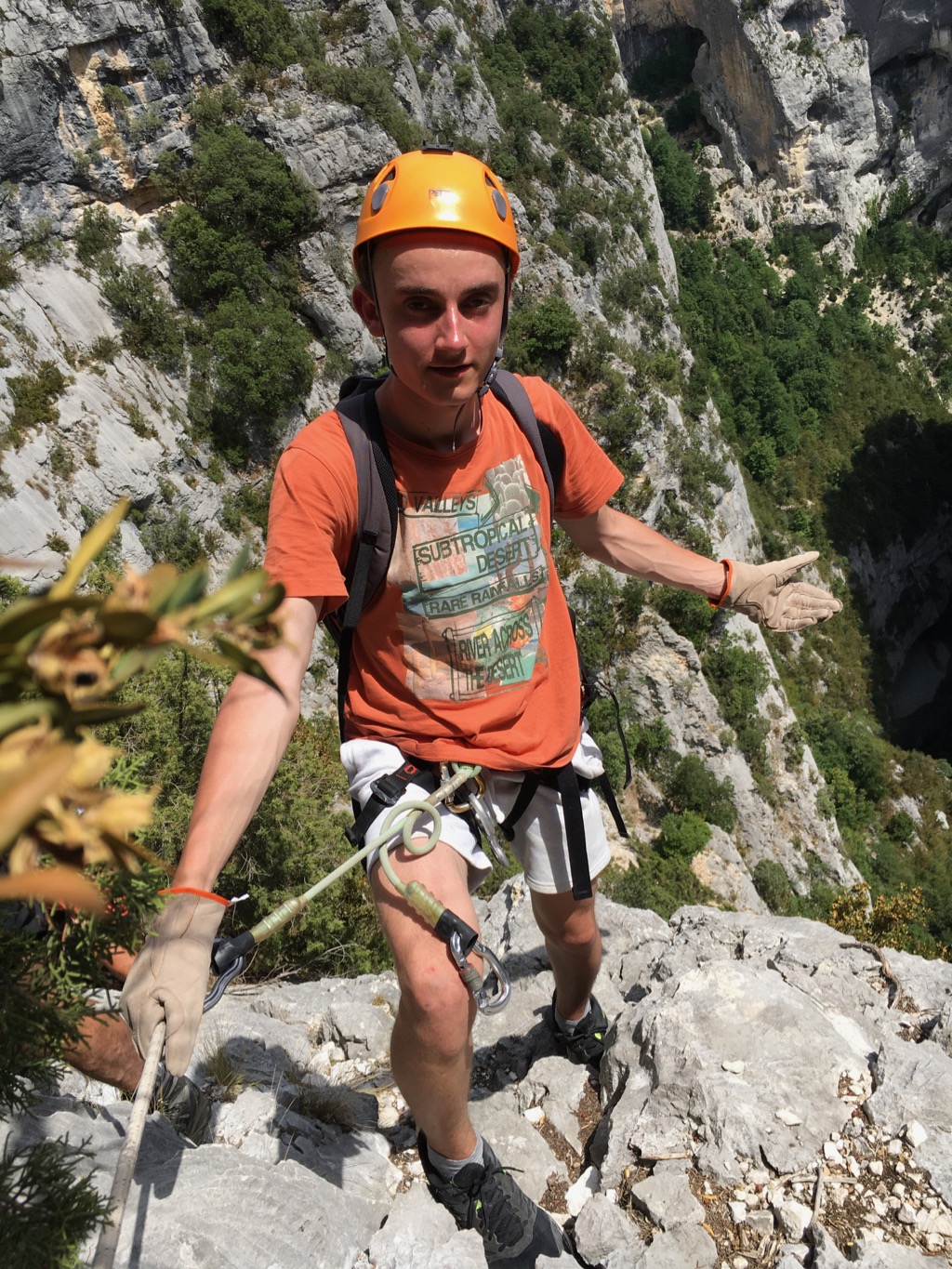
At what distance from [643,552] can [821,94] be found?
60.1m

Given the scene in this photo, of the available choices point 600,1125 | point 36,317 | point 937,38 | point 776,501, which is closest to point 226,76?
point 36,317

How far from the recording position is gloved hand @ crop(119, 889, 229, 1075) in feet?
5.33

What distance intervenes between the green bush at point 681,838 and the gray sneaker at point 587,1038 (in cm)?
1655

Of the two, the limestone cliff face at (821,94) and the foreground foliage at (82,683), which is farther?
the limestone cliff face at (821,94)

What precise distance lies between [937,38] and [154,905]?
67.0 m

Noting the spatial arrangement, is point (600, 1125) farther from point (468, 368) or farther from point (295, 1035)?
point (468, 368)

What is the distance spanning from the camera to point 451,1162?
2.47m

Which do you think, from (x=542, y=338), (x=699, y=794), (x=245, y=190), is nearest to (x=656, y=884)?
(x=699, y=794)

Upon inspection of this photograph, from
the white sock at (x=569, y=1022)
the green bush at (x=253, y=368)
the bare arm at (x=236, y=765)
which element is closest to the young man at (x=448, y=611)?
the bare arm at (x=236, y=765)

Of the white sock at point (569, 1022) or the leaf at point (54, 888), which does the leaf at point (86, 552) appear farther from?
the white sock at point (569, 1022)

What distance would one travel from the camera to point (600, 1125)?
322 cm

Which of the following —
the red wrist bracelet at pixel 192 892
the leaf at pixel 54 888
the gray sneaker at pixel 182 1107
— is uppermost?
the leaf at pixel 54 888

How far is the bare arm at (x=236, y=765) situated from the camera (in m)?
1.75

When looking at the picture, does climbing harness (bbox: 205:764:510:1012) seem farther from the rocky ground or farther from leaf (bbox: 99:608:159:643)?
leaf (bbox: 99:608:159:643)
